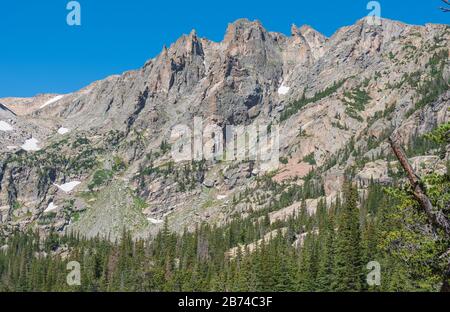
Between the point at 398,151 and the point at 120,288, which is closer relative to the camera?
the point at 398,151

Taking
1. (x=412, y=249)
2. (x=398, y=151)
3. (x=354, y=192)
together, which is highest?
(x=354, y=192)

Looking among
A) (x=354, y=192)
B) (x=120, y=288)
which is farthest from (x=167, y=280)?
(x=354, y=192)

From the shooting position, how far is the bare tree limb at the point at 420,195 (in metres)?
20.2

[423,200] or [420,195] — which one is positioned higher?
[420,195]

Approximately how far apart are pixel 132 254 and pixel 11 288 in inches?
1470

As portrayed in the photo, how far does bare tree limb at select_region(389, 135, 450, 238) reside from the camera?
20188 millimetres

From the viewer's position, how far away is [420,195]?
2158cm
